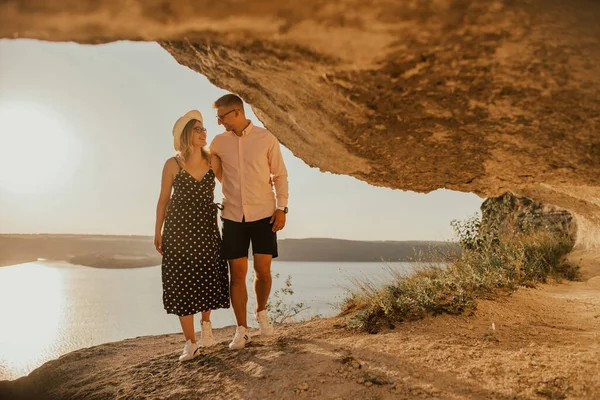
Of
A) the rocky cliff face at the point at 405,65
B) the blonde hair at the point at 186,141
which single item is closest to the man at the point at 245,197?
the blonde hair at the point at 186,141

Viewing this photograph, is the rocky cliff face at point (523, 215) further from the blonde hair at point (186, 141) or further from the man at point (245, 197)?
the blonde hair at point (186, 141)

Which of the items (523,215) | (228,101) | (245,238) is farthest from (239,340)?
(523,215)

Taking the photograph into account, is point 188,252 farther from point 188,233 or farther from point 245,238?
point 245,238

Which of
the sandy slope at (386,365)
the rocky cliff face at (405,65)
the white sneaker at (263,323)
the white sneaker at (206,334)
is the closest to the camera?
the rocky cliff face at (405,65)

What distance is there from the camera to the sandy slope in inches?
114

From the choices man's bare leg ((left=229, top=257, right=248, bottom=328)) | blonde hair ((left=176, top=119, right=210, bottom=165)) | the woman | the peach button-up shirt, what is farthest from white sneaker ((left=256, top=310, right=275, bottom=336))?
blonde hair ((left=176, top=119, right=210, bottom=165))

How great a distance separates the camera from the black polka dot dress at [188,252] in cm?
400

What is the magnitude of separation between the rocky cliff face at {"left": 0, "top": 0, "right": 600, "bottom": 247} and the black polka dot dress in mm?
1133

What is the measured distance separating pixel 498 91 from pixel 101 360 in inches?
184

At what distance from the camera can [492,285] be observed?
221 inches

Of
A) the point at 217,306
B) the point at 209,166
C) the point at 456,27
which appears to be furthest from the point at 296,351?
the point at 456,27

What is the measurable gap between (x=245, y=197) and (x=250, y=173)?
8.2 inches

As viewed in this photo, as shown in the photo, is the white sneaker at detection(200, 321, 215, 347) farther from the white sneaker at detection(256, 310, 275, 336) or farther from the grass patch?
the grass patch

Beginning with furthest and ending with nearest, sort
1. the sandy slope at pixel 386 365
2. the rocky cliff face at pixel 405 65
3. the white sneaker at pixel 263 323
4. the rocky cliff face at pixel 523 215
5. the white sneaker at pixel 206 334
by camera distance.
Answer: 1. the rocky cliff face at pixel 523 215
2. the white sneaker at pixel 263 323
3. the white sneaker at pixel 206 334
4. the sandy slope at pixel 386 365
5. the rocky cliff face at pixel 405 65
